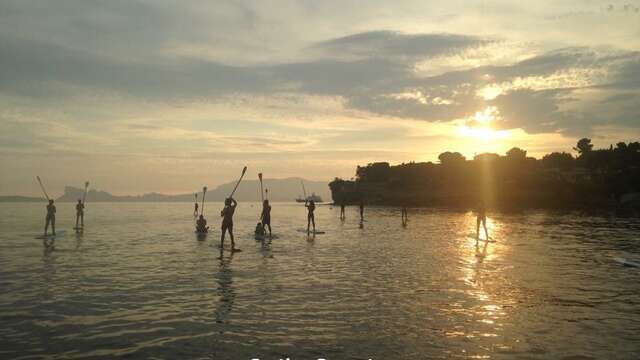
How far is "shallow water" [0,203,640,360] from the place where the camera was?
977 cm

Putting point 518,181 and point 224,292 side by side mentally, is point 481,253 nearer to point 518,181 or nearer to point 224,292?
point 224,292

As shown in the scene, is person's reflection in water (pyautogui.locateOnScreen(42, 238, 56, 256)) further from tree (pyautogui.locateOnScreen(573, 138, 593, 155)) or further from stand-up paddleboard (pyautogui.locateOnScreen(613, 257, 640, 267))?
tree (pyautogui.locateOnScreen(573, 138, 593, 155))

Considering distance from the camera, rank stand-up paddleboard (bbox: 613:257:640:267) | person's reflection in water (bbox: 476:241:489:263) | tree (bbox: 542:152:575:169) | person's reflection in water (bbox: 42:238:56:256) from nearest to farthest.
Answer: stand-up paddleboard (bbox: 613:257:640:267) < person's reflection in water (bbox: 476:241:489:263) < person's reflection in water (bbox: 42:238:56:256) < tree (bbox: 542:152:575:169)

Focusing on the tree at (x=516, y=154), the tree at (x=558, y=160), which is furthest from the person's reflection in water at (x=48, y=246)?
the tree at (x=516, y=154)

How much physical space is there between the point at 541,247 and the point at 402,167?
153886 millimetres

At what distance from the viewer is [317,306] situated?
1337 cm

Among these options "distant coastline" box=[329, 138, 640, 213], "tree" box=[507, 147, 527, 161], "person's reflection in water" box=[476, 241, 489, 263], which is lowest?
"person's reflection in water" box=[476, 241, 489, 263]

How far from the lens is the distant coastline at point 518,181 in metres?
115

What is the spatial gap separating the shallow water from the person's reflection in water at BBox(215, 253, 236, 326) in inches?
2.3

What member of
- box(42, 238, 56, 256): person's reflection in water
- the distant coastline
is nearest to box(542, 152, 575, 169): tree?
the distant coastline

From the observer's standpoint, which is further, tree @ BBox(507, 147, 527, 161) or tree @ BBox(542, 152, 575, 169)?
tree @ BBox(507, 147, 527, 161)

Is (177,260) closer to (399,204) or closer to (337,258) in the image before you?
(337,258)

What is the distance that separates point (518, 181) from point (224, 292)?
135616mm

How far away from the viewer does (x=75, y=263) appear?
2186cm
